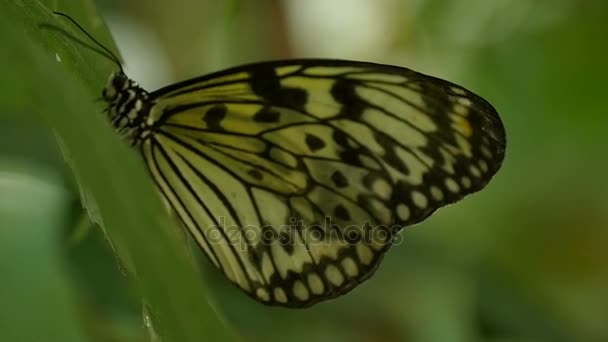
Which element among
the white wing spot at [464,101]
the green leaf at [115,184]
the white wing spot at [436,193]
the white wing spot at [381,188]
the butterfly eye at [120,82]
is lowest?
the green leaf at [115,184]

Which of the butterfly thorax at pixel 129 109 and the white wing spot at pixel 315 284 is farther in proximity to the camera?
the white wing spot at pixel 315 284

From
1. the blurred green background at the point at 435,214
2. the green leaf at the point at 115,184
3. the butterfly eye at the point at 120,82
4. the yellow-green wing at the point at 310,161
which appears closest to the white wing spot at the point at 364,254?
the yellow-green wing at the point at 310,161

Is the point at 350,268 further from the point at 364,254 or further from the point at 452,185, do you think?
the point at 452,185

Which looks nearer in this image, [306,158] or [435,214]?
[306,158]

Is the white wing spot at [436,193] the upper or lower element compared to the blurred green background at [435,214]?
lower

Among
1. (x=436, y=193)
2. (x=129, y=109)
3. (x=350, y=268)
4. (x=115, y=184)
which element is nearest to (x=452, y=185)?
(x=436, y=193)

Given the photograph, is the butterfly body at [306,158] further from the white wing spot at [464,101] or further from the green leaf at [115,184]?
the green leaf at [115,184]

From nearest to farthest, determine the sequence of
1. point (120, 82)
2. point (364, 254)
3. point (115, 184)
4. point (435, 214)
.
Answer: point (115, 184) → point (120, 82) → point (364, 254) → point (435, 214)

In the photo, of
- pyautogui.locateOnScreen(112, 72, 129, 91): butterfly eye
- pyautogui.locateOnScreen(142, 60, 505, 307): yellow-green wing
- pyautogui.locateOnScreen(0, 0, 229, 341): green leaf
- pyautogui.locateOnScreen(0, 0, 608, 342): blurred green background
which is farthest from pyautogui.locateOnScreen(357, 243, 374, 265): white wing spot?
pyautogui.locateOnScreen(0, 0, 229, 341): green leaf

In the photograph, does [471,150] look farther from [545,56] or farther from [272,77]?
[545,56]
